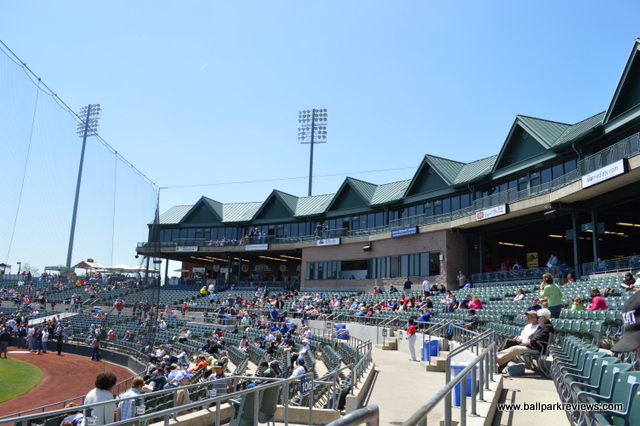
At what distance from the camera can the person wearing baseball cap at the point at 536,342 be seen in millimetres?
9234

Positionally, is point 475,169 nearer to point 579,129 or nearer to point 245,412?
point 579,129

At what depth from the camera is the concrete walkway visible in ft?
21.8

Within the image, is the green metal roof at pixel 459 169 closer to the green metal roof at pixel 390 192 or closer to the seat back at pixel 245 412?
the green metal roof at pixel 390 192

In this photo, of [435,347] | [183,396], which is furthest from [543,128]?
[183,396]

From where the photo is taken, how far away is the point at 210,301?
39812 mm

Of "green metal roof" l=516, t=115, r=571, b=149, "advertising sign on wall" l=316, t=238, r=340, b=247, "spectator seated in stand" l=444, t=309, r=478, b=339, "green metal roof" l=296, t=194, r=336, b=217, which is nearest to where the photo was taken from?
"spectator seated in stand" l=444, t=309, r=478, b=339

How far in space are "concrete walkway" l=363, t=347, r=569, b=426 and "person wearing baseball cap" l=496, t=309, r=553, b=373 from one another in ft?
1.50

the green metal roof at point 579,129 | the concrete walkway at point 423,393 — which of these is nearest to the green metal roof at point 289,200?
the green metal roof at point 579,129

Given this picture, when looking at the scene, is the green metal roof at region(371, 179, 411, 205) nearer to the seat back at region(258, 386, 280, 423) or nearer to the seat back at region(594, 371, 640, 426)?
the seat back at region(258, 386, 280, 423)

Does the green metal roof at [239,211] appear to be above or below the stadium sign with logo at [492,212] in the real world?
above

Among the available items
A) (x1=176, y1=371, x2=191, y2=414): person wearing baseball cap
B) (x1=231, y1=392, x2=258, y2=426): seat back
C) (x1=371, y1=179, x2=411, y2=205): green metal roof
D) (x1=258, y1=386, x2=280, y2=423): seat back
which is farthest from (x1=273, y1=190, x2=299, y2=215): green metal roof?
(x1=231, y1=392, x2=258, y2=426): seat back

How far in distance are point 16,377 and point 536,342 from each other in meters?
21.4

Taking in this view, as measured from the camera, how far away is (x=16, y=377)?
21594 mm

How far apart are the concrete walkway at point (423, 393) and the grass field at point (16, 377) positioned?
13675mm
